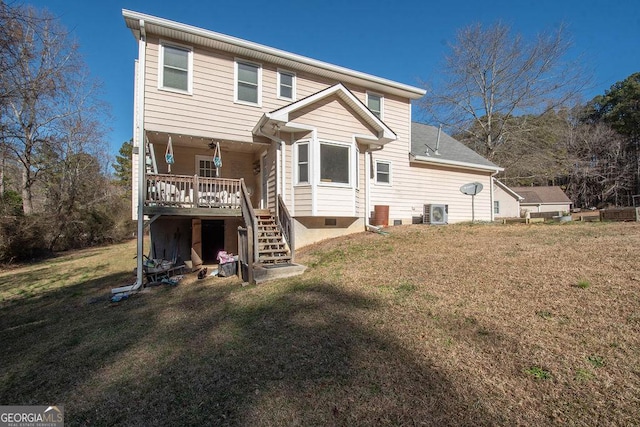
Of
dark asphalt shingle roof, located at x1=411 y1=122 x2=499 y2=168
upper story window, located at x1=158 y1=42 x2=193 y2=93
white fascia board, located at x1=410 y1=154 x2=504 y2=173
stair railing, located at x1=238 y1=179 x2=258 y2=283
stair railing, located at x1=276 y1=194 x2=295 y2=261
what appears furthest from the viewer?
dark asphalt shingle roof, located at x1=411 y1=122 x2=499 y2=168

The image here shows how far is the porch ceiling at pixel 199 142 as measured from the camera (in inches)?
372

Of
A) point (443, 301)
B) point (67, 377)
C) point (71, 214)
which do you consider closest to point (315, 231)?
point (443, 301)

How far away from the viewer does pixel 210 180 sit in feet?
30.1

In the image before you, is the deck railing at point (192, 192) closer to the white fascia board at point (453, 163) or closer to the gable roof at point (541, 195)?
the white fascia board at point (453, 163)

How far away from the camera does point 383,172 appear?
1272cm

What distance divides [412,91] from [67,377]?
13.5m

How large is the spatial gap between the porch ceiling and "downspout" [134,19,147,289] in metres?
0.60

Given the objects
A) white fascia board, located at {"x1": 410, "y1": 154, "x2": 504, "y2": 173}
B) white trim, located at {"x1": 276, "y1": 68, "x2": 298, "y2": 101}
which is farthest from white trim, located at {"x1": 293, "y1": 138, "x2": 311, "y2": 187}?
white fascia board, located at {"x1": 410, "y1": 154, "x2": 504, "y2": 173}

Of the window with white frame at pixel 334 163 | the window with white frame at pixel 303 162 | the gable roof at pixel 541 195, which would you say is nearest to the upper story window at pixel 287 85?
the window with white frame at pixel 303 162

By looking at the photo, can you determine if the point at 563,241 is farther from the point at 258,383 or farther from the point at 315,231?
the point at 258,383

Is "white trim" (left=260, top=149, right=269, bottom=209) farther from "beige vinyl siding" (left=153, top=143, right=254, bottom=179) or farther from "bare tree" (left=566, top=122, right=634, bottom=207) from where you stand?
"bare tree" (left=566, top=122, right=634, bottom=207)

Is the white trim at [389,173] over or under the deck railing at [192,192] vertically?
over

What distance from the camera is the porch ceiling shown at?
9443 mm

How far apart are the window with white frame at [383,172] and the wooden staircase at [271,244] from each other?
5217mm
